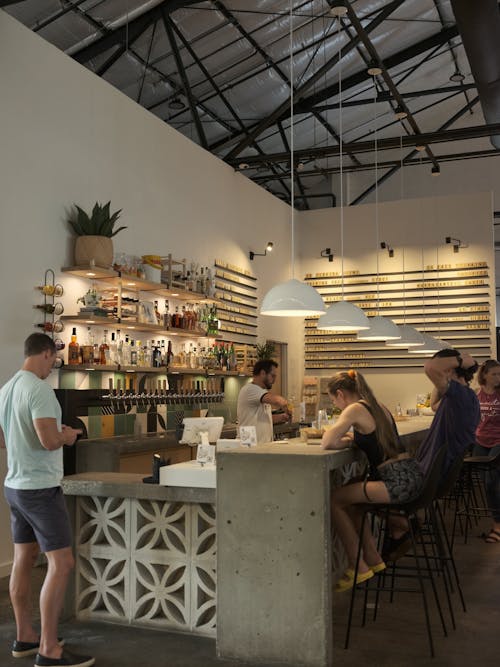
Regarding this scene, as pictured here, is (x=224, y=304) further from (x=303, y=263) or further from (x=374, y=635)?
(x=374, y=635)

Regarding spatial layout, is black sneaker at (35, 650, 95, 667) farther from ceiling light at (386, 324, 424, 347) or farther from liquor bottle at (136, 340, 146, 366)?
ceiling light at (386, 324, 424, 347)

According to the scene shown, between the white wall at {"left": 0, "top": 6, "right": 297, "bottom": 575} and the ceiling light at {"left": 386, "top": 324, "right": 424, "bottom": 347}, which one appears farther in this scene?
the ceiling light at {"left": 386, "top": 324, "right": 424, "bottom": 347}

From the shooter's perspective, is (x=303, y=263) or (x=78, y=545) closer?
(x=78, y=545)

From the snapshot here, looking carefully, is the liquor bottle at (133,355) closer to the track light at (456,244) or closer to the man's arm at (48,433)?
the man's arm at (48,433)

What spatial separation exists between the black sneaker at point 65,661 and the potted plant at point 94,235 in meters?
3.51

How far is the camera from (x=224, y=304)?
9766mm

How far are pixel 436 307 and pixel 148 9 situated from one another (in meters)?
6.17

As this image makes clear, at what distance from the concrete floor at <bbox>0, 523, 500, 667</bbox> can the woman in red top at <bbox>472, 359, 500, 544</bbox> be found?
2.29 m

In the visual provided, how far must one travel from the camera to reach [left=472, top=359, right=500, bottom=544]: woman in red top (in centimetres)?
705

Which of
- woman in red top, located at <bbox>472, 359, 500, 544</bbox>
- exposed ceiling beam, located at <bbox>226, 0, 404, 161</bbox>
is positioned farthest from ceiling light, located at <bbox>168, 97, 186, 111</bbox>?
woman in red top, located at <bbox>472, 359, 500, 544</bbox>

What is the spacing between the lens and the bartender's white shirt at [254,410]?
6730 mm

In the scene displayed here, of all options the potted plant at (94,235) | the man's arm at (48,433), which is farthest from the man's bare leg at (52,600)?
the potted plant at (94,235)

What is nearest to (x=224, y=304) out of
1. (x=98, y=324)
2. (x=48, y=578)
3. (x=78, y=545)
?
(x=98, y=324)

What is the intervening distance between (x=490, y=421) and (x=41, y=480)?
4.90 m
